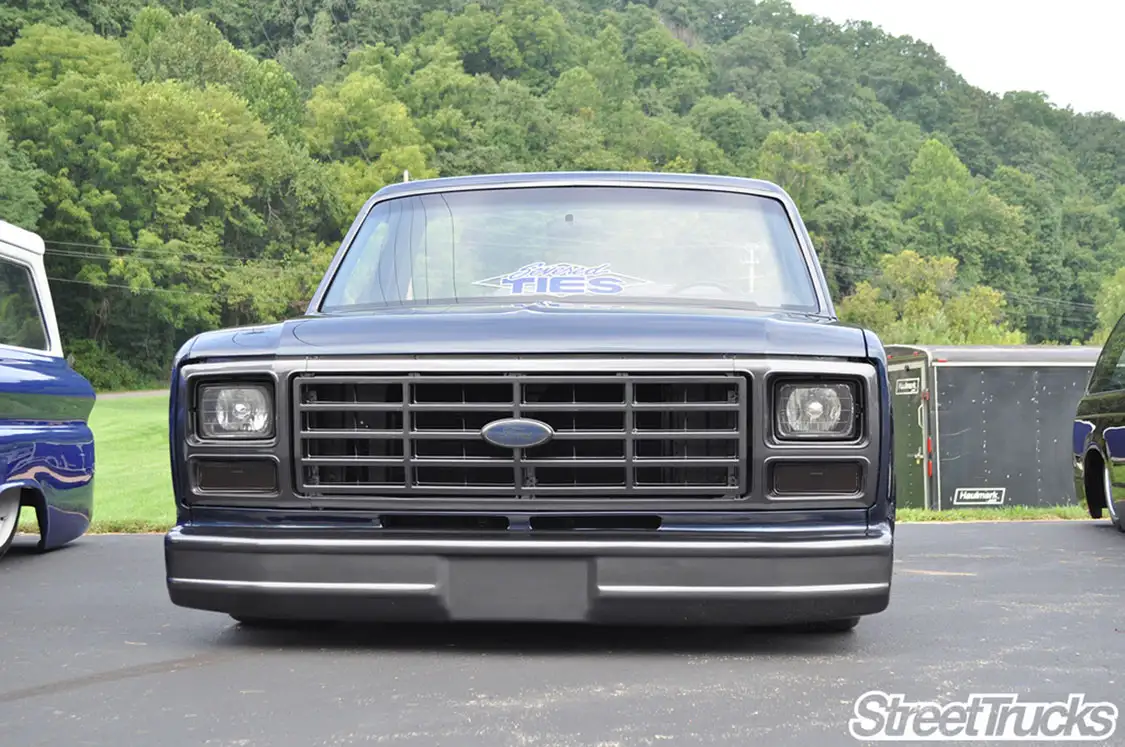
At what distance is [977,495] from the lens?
21.6 metres

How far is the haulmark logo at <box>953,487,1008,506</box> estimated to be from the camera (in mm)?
21641

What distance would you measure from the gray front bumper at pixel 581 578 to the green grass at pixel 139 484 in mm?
8324

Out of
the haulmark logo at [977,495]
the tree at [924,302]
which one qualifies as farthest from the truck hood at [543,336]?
the tree at [924,302]

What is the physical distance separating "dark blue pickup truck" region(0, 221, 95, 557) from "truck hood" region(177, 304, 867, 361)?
428 centimetres

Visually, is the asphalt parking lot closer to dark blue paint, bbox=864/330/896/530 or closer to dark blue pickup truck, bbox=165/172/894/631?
dark blue pickup truck, bbox=165/172/894/631

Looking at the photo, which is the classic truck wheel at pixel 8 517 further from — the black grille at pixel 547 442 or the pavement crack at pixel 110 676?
the black grille at pixel 547 442

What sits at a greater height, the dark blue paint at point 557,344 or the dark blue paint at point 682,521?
the dark blue paint at point 557,344

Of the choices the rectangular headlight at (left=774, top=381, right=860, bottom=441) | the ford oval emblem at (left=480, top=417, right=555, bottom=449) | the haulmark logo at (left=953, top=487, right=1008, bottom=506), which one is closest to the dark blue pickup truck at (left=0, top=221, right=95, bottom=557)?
the ford oval emblem at (left=480, top=417, right=555, bottom=449)

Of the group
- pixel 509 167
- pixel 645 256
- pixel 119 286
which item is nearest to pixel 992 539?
pixel 645 256

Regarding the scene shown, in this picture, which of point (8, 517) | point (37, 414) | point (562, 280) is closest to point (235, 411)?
point (562, 280)

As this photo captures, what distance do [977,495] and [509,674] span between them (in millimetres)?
17365

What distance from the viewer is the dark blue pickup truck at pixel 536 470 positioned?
5.34 m

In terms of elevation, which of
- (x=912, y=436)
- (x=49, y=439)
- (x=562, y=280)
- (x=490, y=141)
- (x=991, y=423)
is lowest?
(x=912, y=436)

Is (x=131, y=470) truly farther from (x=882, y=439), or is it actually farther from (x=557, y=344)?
(x=882, y=439)
